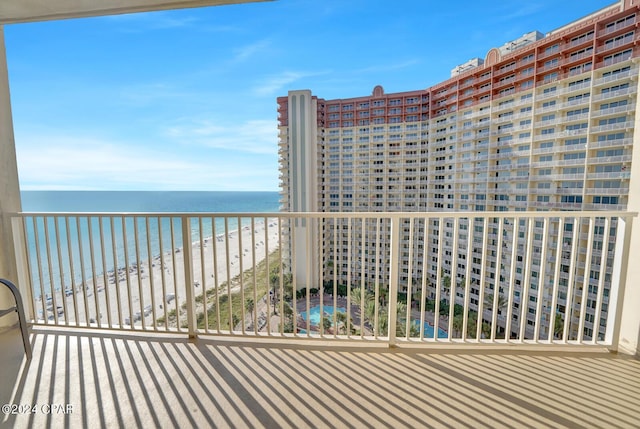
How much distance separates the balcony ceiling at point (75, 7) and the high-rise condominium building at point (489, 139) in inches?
77.2

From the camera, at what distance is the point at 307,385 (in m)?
1.44

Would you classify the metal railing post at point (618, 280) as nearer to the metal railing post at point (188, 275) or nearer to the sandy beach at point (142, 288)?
the sandy beach at point (142, 288)

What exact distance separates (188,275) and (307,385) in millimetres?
1192

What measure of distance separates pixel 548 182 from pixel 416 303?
1310 centimetres

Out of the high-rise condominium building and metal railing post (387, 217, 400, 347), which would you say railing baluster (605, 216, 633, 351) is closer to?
Answer: the high-rise condominium building

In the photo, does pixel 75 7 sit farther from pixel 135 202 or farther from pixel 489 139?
pixel 135 202

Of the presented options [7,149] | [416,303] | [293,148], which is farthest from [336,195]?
[7,149]

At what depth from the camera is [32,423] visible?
1185 mm

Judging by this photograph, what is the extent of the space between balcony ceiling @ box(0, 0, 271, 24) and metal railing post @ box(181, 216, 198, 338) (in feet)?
4.95

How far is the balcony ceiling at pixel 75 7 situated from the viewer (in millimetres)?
1760

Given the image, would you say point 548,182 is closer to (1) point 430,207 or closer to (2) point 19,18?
(1) point 430,207

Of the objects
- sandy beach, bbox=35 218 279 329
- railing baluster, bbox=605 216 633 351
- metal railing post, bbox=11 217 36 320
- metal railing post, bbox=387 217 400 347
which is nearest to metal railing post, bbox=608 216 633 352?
railing baluster, bbox=605 216 633 351

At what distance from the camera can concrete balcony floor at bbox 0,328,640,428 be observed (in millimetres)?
1210

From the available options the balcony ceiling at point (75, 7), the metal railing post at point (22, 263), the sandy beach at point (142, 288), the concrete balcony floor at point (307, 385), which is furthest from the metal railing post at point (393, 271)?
the metal railing post at point (22, 263)
